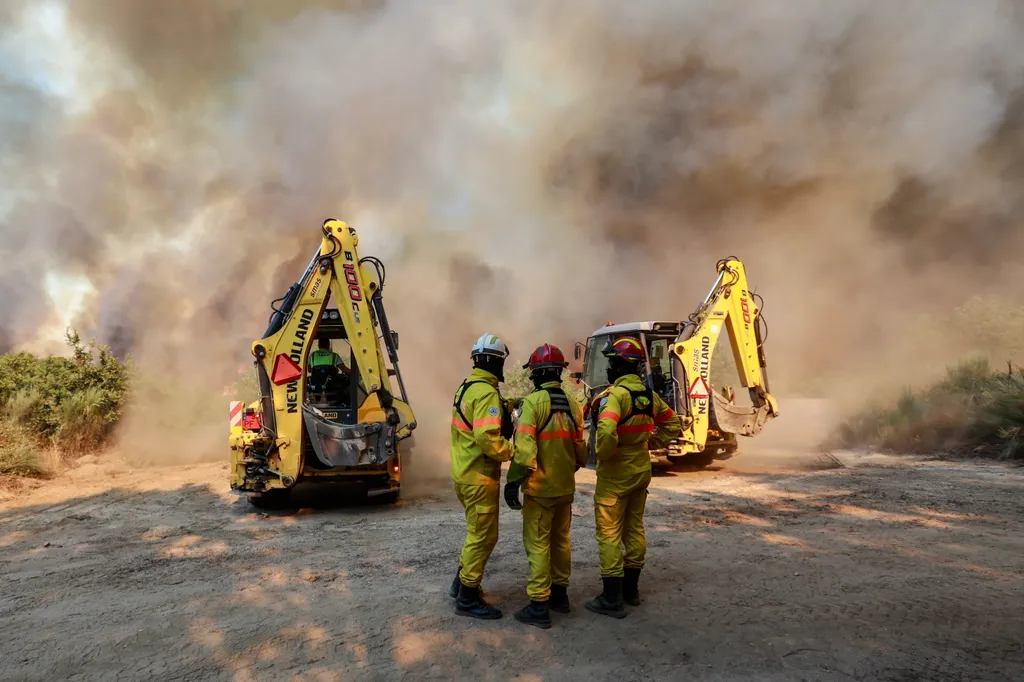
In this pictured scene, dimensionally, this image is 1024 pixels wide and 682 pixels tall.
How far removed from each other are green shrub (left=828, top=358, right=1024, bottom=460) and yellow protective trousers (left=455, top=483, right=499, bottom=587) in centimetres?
902

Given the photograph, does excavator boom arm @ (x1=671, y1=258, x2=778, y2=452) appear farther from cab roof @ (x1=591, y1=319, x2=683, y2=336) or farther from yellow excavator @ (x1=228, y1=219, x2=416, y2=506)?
yellow excavator @ (x1=228, y1=219, x2=416, y2=506)

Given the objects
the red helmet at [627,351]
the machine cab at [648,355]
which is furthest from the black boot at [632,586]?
the machine cab at [648,355]

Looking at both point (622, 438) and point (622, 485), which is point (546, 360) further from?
point (622, 485)

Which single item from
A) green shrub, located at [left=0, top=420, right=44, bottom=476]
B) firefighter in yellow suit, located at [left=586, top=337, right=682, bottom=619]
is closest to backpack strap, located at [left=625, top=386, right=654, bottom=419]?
firefighter in yellow suit, located at [left=586, top=337, right=682, bottom=619]

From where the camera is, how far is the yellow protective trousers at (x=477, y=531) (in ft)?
12.7

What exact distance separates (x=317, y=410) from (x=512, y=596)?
3963 mm

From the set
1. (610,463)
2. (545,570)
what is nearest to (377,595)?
(545,570)

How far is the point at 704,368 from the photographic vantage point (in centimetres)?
953

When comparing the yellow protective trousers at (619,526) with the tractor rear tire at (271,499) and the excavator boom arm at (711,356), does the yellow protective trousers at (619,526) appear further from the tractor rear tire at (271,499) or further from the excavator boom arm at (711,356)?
the excavator boom arm at (711,356)

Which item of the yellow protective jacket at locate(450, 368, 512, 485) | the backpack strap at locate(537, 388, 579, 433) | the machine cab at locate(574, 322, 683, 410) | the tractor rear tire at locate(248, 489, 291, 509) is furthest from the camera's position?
the machine cab at locate(574, 322, 683, 410)

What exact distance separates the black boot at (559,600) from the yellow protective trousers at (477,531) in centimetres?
50

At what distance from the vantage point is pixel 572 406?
4.09 meters

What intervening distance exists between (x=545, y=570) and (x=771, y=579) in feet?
5.95

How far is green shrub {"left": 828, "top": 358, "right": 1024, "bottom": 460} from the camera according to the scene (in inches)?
367
